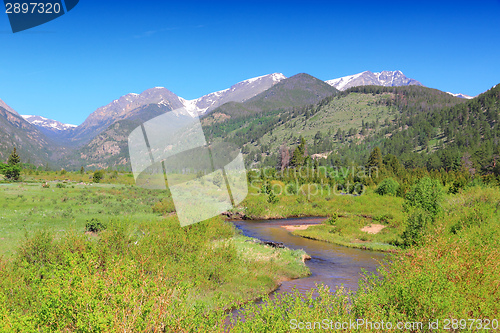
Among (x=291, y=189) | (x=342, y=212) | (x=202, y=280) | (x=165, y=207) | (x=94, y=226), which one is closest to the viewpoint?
(x=202, y=280)

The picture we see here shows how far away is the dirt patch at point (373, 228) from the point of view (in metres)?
43.9

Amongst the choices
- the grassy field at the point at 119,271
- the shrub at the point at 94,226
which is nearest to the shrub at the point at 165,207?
the grassy field at the point at 119,271

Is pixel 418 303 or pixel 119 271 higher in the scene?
pixel 119 271

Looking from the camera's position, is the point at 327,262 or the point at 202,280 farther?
the point at 327,262

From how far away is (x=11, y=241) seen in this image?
21.2 meters

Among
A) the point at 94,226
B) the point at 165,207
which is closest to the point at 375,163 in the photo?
the point at 165,207

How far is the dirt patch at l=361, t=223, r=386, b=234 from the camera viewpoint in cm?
4394

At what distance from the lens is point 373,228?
45875mm

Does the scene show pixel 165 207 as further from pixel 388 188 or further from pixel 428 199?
pixel 388 188

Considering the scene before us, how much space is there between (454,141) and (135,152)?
177 meters

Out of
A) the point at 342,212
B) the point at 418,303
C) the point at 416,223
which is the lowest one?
the point at 342,212

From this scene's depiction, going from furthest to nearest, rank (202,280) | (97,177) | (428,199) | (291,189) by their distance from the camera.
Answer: (97,177), (291,189), (428,199), (202,280)

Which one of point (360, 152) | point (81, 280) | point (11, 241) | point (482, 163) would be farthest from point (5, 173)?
point (360, 152)

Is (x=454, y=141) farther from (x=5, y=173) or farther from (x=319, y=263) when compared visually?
(x=5, y=173)
